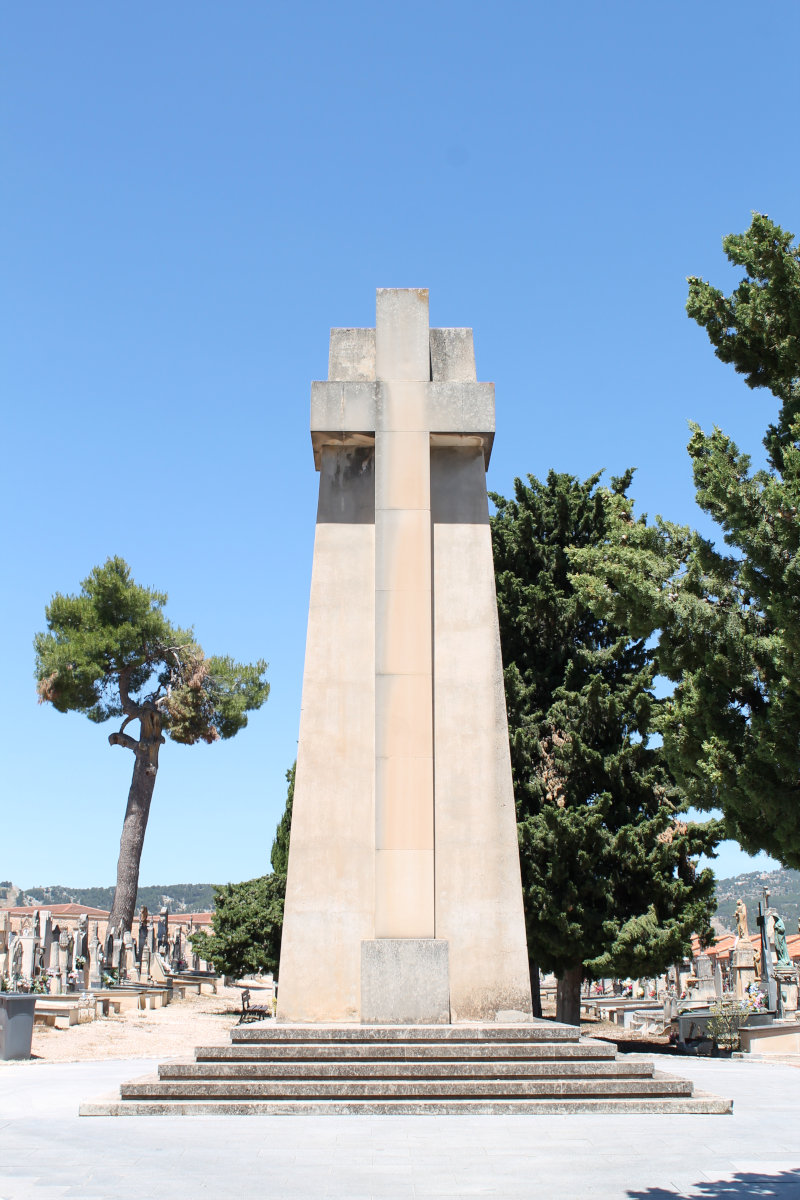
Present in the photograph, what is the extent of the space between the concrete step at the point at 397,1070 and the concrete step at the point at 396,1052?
5.0 inches

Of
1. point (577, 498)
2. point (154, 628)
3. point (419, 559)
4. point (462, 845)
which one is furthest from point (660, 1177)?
point (154, 628)

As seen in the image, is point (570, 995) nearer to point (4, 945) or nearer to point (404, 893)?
point (404, 893)

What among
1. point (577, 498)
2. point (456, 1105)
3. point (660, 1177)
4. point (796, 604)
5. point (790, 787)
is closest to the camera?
point (660, 1177)

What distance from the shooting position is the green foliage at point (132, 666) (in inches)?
1328

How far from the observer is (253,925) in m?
25.6

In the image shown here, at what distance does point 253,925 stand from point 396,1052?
60.9 feet

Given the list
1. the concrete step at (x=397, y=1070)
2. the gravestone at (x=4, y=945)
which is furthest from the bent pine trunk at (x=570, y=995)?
the gravestone at (x=4, y=945)

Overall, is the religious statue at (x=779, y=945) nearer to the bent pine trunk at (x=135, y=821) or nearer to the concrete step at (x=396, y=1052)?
the concrete step at (x=396, y=1052)

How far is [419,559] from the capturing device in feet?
34.5

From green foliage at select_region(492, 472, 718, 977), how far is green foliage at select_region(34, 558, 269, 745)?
1771 cm

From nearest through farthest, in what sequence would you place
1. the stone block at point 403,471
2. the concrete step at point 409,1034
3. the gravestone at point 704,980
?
the concrete step at point 409,1034 → the stone block at point 403,471 → the gravestone at point 704,980

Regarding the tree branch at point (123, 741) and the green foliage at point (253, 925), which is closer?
the green foliage at point (253, 925)

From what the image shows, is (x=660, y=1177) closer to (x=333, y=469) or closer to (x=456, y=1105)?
(x=456, y=1105)

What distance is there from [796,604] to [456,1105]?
426 centimetres
